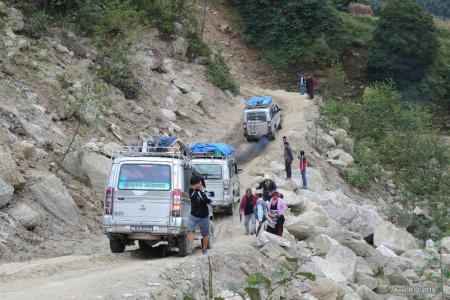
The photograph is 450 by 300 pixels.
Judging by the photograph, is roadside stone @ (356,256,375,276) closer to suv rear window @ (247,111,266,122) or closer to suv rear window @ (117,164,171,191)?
suv rear window @ (117,164,171,191)

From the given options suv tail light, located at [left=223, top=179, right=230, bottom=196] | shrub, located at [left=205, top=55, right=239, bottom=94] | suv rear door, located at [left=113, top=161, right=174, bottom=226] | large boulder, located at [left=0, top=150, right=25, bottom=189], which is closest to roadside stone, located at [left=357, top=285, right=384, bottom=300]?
suv rear door, located at [left=113, top=161, right=174, bottom=226]

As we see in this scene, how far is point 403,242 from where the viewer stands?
68.3ft

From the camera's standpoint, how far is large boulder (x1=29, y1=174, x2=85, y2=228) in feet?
53.2

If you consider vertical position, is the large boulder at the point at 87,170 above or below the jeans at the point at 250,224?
above

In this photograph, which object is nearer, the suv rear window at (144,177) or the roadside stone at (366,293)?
the suv rear window at (144,177)

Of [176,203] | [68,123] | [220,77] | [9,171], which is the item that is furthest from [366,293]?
[220,77]

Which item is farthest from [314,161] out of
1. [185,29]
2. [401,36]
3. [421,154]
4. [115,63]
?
[401,36]

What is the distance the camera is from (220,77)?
41.5 meters

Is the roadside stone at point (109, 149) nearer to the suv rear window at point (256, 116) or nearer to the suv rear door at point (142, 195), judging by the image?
the suv rear door at point (142, 195)

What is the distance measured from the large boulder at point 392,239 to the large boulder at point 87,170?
9.02m

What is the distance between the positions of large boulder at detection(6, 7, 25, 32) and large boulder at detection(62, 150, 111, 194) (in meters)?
9.88

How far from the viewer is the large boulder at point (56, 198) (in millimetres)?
16219

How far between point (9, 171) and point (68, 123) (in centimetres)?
722

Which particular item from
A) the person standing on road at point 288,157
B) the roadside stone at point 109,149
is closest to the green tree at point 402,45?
the person standing on road at point 288,157
